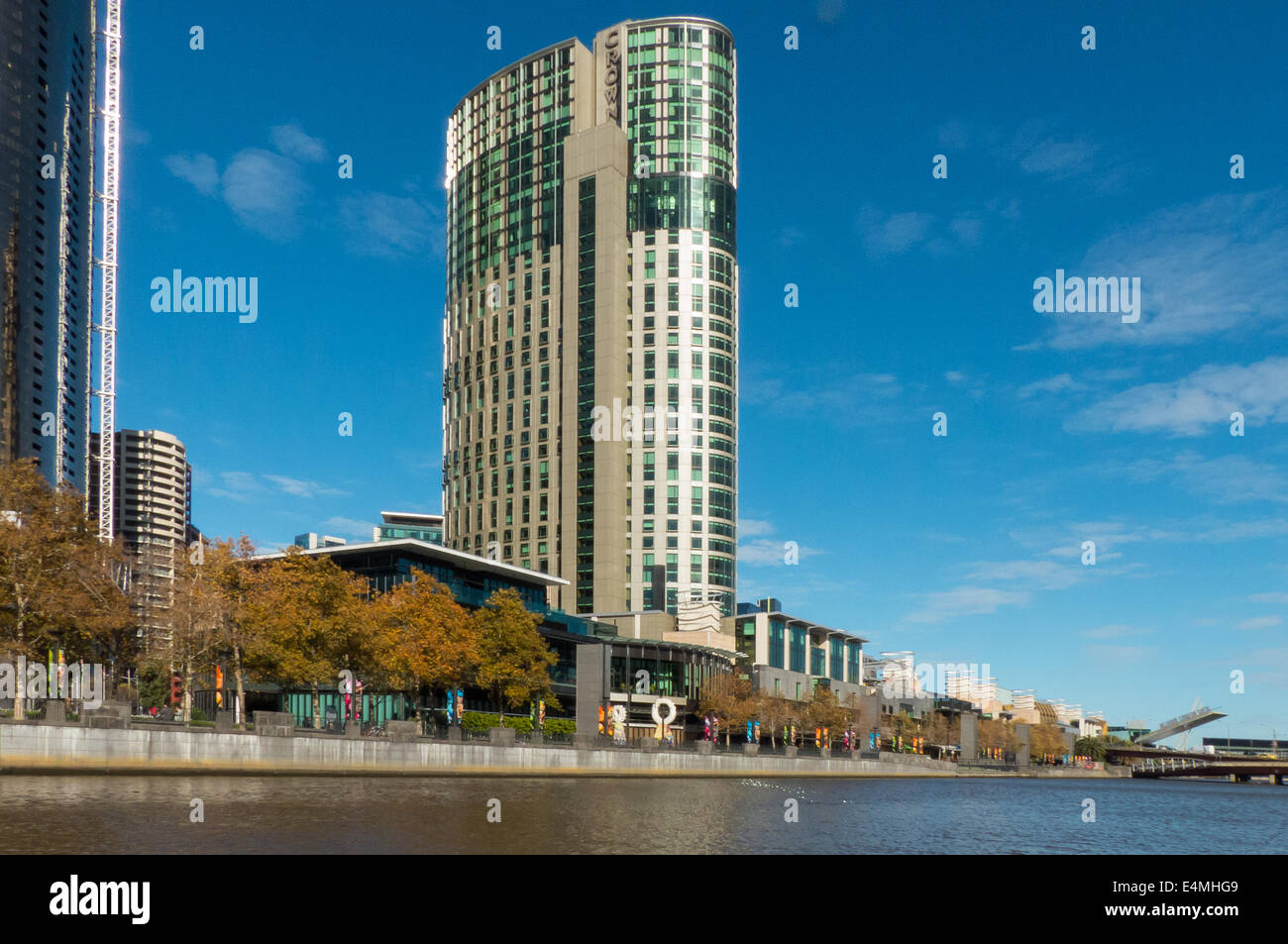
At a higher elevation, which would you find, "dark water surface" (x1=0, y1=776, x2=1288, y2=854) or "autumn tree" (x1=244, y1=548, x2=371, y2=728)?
"autumn tree" (x1=244, y1=548, x2=371, y2=728)

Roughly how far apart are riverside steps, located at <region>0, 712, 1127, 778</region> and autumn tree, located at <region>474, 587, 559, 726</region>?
975 centimetres

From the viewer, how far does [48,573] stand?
231ft

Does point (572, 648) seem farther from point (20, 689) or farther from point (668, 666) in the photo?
point (20, 689)

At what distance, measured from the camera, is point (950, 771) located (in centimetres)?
17700

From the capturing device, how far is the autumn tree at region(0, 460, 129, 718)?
68.8m

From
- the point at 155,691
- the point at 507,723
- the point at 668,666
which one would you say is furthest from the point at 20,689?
the point at 668,666

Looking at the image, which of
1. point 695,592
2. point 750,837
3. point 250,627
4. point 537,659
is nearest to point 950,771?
point 695,592

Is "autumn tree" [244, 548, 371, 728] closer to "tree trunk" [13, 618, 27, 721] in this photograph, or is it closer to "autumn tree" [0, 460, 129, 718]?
"autumn tree" [0, 460, 129, 718]

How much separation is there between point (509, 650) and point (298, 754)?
36.2 m

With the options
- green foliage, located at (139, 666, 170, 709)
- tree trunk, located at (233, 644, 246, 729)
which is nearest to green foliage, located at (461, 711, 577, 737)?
tree trunk, located at (233, 644, 246, 729)

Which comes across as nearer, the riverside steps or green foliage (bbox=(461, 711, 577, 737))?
the riverside steps
